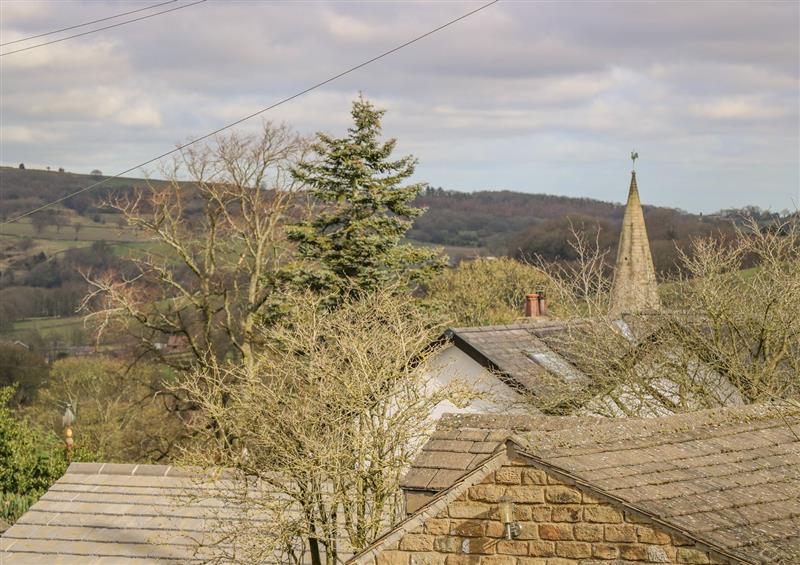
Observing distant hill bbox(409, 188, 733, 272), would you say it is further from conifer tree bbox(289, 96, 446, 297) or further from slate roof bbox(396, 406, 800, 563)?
slate roof bbox(396, 406, 800, 563)

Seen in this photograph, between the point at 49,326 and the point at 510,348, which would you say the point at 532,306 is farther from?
the point at 49,326

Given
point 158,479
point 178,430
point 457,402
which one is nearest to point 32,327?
point 178,430

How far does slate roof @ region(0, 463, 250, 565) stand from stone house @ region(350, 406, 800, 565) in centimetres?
765

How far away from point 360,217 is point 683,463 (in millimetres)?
25708

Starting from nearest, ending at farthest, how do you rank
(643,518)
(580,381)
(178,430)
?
(643,518), (580,381), (178,430)

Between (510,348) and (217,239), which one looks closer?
(510,348)

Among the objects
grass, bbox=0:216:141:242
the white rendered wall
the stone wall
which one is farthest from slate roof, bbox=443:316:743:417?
grass, bbox=0:216:141:242

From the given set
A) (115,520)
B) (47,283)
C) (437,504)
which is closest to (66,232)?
(47,283)

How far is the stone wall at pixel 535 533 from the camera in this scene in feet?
20.0

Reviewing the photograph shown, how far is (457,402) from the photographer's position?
13656 mm

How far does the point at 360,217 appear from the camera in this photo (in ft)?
106

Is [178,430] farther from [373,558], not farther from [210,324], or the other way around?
[373,558]

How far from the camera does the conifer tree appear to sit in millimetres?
31203

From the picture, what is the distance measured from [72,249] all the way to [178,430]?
56401 mm
